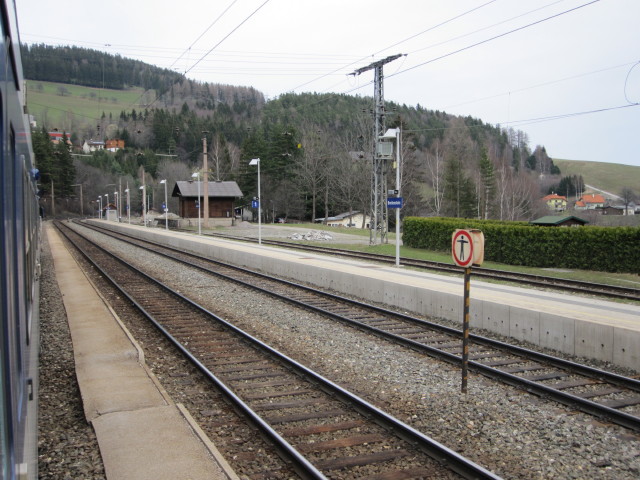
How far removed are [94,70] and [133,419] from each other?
55192 millimetres

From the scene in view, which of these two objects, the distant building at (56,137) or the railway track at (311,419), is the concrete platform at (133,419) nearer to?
the railway track at (311,419)

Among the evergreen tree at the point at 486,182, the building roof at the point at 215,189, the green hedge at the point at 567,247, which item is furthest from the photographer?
the evergreen tree at the point at 486,182

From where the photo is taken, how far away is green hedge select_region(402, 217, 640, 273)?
850 inches

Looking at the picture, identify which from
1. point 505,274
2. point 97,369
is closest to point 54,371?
point 97,369

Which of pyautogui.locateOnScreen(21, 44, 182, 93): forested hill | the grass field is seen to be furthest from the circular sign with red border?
pyautogui.locateOnScreen(21, 44, 182, 93): forested hill

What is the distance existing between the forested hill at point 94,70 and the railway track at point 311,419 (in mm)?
32090

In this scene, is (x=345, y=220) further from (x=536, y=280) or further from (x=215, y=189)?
(x=536, y=280)

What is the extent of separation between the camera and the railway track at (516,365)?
7180 millimetres

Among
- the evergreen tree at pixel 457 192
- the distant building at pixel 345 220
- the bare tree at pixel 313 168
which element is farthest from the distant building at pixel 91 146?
the evergreen tree at pixel 457 192

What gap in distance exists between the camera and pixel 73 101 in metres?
92.5

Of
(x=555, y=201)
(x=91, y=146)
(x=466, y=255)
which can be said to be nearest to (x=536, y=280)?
(x=466, y=255)

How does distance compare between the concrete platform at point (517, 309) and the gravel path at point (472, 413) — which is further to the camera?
the concrete platform at point (517, 309)

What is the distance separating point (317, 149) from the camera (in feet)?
282

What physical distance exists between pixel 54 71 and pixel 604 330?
5868 cm
